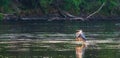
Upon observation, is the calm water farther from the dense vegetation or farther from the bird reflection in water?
the dense vegetation

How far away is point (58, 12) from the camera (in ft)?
306

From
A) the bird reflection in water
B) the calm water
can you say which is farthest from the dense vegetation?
the bird reflection in water

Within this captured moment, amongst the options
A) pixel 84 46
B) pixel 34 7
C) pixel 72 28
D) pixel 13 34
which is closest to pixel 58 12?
pixel 34 7

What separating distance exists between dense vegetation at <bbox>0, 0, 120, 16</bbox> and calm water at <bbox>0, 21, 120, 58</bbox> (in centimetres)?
2299

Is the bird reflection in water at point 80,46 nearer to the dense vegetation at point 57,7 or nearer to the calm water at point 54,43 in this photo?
the calm water at point 54,43

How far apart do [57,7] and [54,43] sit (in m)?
45.5

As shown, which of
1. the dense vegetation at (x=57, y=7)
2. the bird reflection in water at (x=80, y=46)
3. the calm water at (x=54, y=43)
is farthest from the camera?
the dense vegetation at (x=57, y=7)

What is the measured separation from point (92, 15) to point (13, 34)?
36.1 metres

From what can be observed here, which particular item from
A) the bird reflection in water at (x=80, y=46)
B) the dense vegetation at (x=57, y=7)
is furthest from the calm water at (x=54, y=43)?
the dense vegetation at (x=57, y=7)

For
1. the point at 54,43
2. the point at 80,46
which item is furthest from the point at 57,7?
the point at 80,46

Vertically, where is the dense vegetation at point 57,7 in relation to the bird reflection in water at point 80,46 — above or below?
below

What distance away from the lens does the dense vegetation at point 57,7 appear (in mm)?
92500

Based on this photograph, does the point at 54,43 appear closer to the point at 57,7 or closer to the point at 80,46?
the point at 80,46

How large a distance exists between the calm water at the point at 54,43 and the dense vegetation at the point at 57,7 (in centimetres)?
2299
